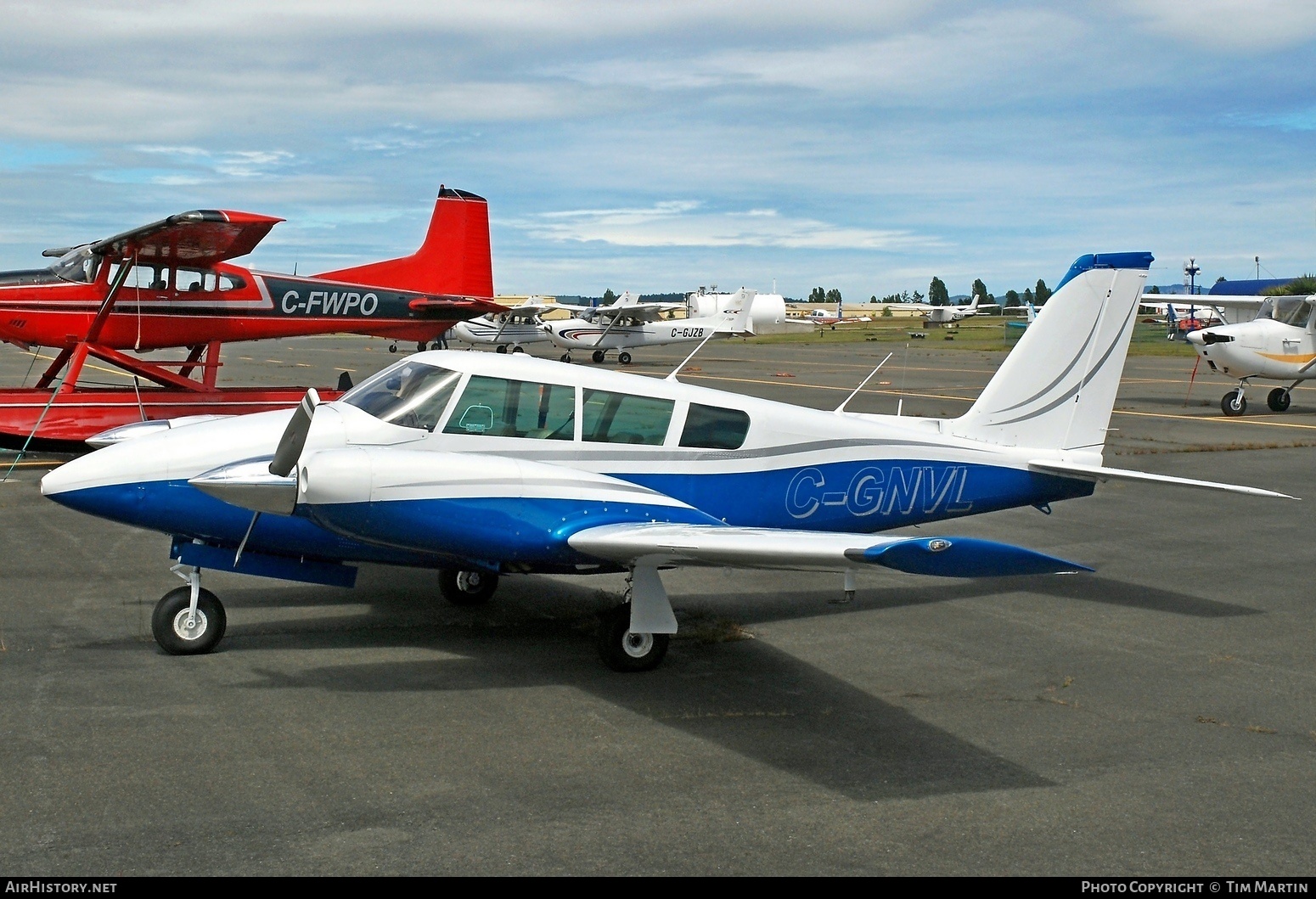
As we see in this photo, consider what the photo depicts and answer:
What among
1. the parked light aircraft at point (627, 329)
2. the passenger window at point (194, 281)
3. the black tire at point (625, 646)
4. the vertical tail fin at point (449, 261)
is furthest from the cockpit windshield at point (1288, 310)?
the black tire at point (625, 646)

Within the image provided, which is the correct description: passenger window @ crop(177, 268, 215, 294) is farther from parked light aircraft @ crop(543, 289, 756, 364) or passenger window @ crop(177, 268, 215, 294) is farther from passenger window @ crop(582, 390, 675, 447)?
parked light aircraft @ crop(543, 289, 756, 364)

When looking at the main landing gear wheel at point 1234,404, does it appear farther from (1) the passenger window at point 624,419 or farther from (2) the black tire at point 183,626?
(2) the black tire at point 183,626

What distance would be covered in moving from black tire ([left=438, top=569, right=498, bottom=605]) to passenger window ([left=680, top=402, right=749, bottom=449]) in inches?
77.1

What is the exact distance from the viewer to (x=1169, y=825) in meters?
4.92

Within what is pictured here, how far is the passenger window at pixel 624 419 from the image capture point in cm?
759

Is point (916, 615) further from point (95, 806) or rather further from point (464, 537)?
point (95, 806)

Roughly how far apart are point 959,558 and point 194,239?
14.6 m

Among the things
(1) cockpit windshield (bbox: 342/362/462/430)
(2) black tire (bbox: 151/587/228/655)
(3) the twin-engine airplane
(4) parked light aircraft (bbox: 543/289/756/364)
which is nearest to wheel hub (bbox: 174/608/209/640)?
(2) black tire (bbox: 151/587/228/655)

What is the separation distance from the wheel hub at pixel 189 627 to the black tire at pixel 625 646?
2456mm

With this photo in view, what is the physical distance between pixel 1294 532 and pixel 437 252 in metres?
15.8

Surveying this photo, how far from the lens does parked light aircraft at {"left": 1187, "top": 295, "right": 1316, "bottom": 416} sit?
25047mm

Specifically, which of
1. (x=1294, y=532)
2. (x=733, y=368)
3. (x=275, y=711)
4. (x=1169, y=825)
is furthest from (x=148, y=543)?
(x=733, y=368)

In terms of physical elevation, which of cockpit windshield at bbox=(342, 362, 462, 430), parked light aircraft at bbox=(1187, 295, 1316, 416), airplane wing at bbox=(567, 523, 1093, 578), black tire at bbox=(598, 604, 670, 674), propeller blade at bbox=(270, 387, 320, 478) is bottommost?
black tire at bbox=(598, 604, 670, 674)

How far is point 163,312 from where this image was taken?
17859 millimetres
